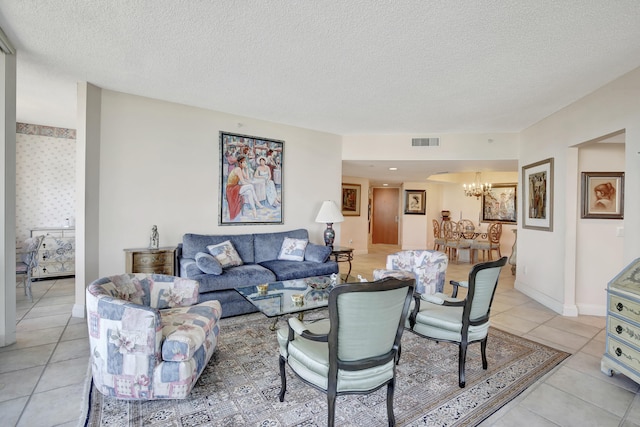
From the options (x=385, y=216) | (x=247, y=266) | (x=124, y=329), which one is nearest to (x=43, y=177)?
(x=247, y=266)

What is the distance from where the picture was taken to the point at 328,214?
5.13 m

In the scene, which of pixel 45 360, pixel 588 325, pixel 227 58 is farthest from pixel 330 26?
pixel 588 325

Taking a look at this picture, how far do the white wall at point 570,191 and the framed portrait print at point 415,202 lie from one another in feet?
15.6

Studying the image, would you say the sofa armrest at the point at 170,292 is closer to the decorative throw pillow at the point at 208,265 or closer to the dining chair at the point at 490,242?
the decorative throw pillow at the point at 208,265

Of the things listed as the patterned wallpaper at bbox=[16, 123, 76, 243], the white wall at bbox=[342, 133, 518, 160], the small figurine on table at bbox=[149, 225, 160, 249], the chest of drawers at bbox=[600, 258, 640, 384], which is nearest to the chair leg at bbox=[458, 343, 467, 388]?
the chest of drawers at bbox=[600, 258, 640, 384]

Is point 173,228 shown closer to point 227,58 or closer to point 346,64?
point 227,58

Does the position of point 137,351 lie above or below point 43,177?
below

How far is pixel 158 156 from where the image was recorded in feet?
13.3

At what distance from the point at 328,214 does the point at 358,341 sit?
3.59 m

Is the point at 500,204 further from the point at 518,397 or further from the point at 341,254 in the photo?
the point at 518,397

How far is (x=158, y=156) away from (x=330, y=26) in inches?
114

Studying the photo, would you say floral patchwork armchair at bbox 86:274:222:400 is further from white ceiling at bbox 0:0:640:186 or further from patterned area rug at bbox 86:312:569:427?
white ceiling at bbox 0:0:640:186

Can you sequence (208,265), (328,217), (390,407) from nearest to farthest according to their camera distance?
1. (390,407)
2. (208,265)
3. (328,217)

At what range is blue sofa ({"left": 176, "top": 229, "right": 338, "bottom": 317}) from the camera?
3496 mm
